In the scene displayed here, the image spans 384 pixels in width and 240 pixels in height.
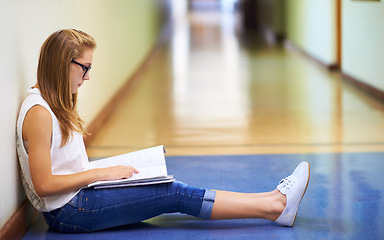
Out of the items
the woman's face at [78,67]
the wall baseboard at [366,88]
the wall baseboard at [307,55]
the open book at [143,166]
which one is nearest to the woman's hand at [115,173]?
the open book at [143,166]

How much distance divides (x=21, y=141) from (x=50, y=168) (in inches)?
8.6

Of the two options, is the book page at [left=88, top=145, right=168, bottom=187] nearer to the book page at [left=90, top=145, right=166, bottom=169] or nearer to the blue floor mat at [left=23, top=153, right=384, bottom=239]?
the book page at [left=90, top=145, right=166, bottom=169]

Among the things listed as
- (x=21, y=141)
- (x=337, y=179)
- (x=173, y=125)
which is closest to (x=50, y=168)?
(x=21, y=141)

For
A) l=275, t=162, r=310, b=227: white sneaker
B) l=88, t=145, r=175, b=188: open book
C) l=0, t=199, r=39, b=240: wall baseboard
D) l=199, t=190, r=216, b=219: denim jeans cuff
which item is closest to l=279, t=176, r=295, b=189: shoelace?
l=275, t=162, r=310, b=227: white sneaker

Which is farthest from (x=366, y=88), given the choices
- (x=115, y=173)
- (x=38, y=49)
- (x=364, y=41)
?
(x=115, y=173)

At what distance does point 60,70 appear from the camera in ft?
7.72

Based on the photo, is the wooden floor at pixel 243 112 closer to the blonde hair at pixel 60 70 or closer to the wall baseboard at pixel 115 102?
the wall baseboard at pixel 115 102

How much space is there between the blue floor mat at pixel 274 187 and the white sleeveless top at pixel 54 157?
0.58 feet

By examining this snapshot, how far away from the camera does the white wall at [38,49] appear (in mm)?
2361

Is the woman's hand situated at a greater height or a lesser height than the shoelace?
greater

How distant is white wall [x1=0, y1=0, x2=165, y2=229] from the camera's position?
7.75 feet

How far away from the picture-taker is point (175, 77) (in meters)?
7.84

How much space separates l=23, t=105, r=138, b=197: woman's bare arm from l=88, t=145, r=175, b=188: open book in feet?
0.24

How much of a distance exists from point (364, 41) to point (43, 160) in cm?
482
